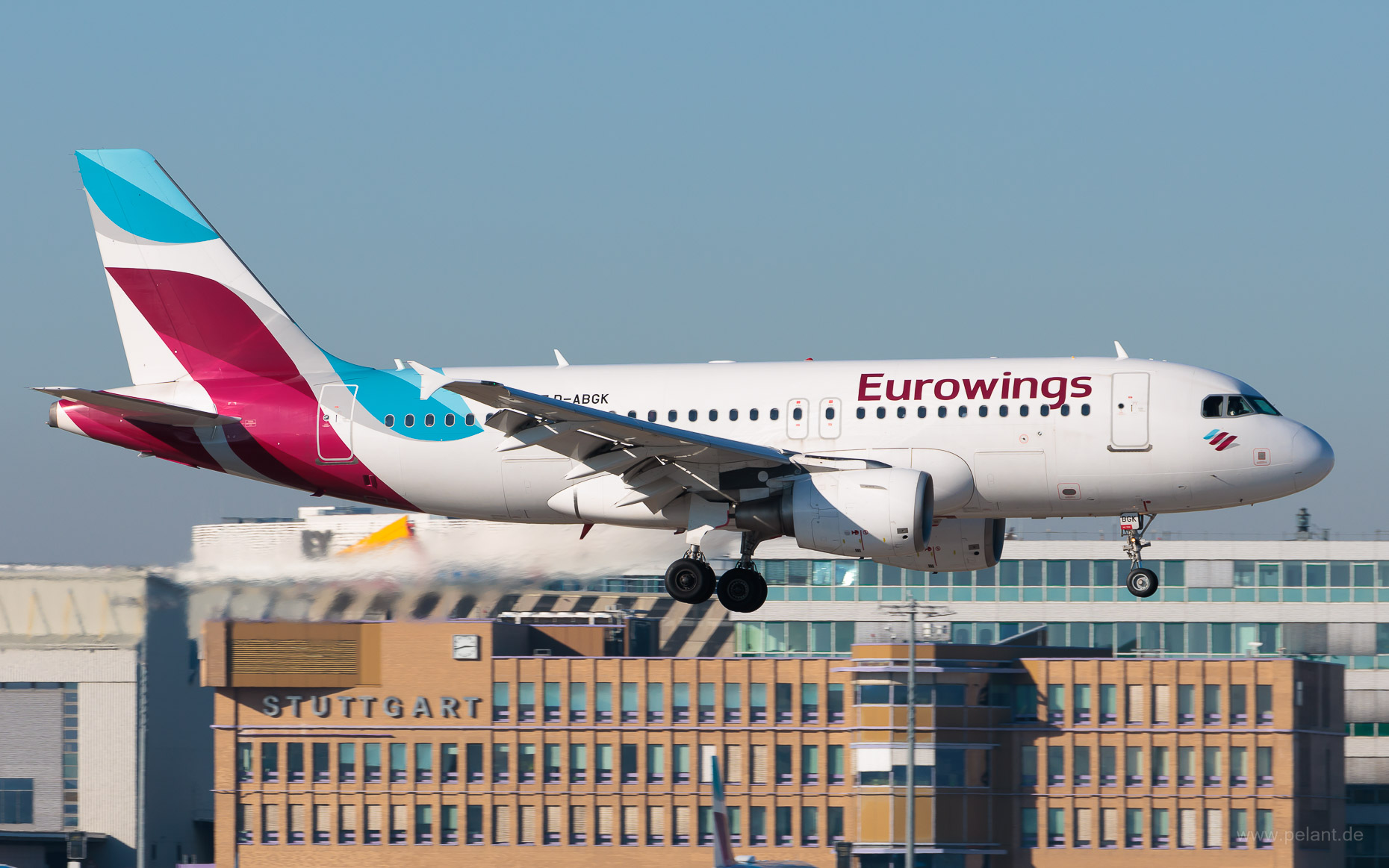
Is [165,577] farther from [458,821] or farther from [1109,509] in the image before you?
[1109,509]

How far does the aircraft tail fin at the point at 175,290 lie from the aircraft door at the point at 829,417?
12.1 meters

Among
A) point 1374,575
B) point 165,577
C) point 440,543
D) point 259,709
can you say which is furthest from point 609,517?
point 1374,575

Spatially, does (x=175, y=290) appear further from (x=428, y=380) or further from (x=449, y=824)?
(x=449, y=824)

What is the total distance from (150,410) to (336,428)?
4.21 metres

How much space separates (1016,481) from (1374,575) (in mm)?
84380

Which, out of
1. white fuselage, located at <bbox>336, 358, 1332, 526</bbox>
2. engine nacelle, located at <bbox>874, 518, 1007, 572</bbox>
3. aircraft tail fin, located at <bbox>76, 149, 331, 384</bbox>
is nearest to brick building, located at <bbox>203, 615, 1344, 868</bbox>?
aircraft tail fin, located at <bbox>76, 149, 331, 384</bbox>

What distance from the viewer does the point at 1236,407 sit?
37.7 meters

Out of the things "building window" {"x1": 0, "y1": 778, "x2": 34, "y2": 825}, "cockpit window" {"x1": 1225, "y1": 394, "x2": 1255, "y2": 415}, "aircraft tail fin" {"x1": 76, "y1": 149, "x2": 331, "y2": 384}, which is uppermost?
"aircraft tail fin" {"x1": 76, "y1": 149, "x2": 331, "y2": 384}

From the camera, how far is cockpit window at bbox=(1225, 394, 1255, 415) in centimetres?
3762

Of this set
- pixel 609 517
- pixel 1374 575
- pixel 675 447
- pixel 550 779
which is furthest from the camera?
pixel 1374 575

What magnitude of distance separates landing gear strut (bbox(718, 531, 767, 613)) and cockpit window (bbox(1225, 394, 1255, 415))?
34.9 feet

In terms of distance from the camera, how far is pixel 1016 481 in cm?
3741

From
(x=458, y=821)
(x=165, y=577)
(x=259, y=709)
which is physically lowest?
(x=458, y=821)

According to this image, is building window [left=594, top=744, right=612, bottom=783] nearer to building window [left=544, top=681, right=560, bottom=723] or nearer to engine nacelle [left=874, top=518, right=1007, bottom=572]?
building window [left=544, top=681, right=560, bottom=723]
